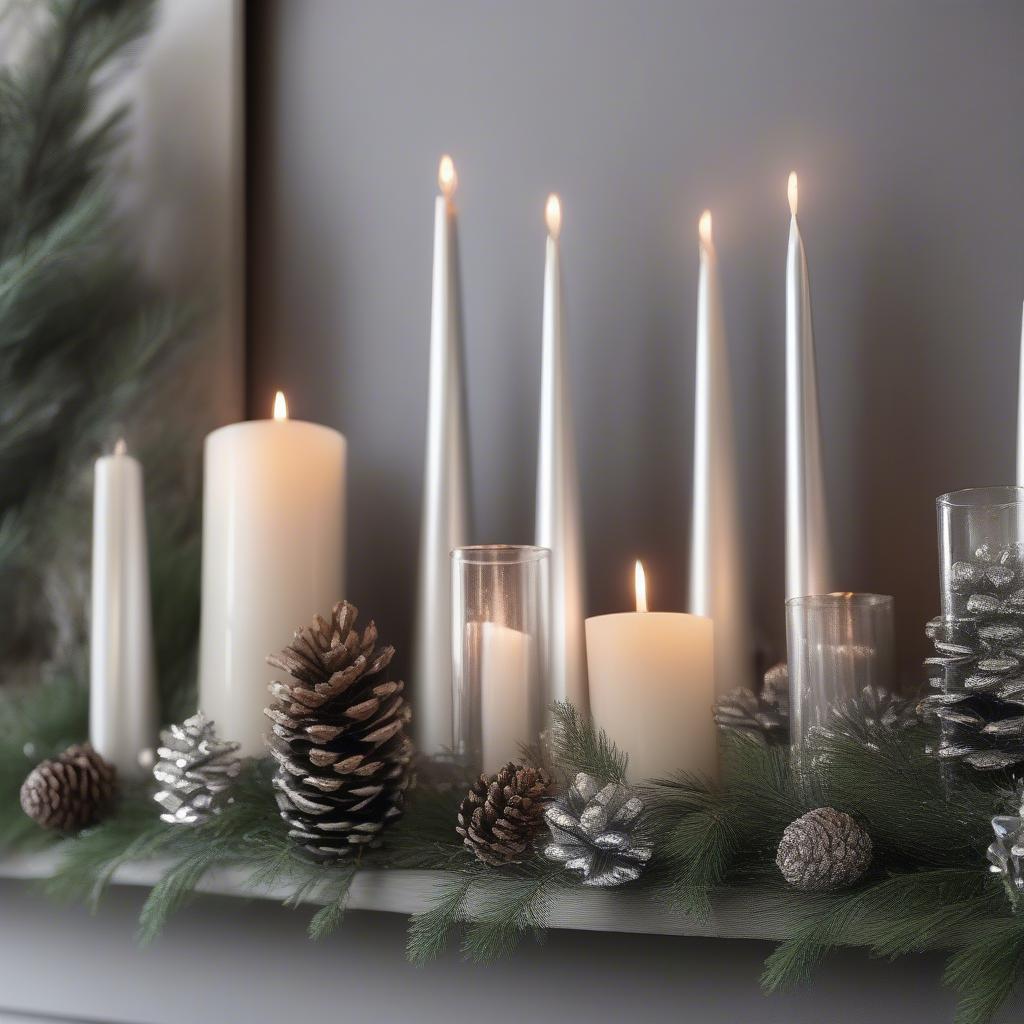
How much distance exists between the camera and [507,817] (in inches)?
18.7

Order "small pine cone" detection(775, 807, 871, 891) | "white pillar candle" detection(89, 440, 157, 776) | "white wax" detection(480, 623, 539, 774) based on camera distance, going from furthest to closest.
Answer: "white pillar candle" detection(89, 440, 157, 776) → "white wax" detection(480, 623, 539, 774) → "small pine cone" detection(775, 807, 871, 891)

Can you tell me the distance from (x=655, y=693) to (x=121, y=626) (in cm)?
32

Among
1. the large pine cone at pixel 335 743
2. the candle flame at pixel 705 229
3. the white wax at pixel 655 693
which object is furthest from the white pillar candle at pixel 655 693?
the candle flame at pixel 705 229

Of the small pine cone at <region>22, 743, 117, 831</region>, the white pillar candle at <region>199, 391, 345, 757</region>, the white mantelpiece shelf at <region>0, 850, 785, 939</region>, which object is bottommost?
the white mantelpiece shelf at <region>0, 850, 785, 939</region>

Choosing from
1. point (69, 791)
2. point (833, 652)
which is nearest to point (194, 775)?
point (69, 791)

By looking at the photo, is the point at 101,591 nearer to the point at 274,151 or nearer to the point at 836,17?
the point at 274,151

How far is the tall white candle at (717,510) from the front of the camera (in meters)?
0.60

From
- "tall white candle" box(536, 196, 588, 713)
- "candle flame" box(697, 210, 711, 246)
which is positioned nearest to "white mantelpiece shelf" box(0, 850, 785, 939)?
"tall white candle" box(536, 196, 588, 713)

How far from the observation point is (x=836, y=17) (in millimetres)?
674

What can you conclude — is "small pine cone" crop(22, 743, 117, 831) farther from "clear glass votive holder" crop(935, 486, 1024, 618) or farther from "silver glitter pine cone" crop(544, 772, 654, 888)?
"clear glass votive holder" crop(935, 486, 1024, 618)

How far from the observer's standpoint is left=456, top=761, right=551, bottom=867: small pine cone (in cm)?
47

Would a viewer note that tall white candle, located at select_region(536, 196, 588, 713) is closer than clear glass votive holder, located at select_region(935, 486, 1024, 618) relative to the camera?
No

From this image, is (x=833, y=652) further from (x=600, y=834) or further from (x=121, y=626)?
(x=121, y=626)

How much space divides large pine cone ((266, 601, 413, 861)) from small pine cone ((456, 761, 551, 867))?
0.06 m
